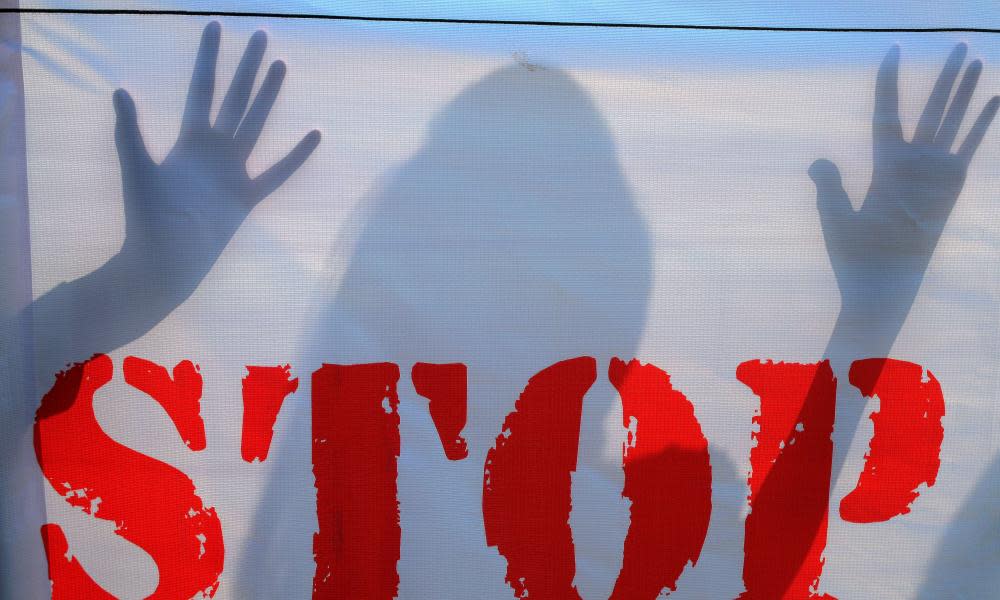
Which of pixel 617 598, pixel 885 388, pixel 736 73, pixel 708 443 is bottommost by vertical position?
pixel 617 598

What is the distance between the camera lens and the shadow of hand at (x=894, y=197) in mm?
1122

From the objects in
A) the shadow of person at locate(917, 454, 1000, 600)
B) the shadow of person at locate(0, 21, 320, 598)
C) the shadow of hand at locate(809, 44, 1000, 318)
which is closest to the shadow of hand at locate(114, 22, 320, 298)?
the shadow of person at locate(0, 21, 320, 598)

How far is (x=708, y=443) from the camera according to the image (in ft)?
3.75

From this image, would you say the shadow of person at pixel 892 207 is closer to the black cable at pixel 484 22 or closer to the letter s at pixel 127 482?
the black cable at pixel 484 22

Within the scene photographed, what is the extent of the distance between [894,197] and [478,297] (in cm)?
77

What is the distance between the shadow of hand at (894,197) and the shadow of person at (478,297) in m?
0.36

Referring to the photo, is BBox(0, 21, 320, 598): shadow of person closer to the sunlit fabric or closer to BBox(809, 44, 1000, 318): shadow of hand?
the sunlit fabric

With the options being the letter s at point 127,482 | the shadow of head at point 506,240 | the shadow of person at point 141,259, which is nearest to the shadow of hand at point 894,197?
the shadow of head at point 506,240

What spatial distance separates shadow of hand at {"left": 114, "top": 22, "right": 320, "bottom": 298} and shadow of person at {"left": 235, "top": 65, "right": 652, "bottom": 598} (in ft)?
0.74

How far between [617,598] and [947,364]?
0.74 m

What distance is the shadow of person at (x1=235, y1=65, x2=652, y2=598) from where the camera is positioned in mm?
1092

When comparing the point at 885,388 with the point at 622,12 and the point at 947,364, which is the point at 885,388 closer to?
the point at 947,364

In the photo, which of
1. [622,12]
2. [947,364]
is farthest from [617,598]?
[622,12]

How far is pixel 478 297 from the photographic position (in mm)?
1113
